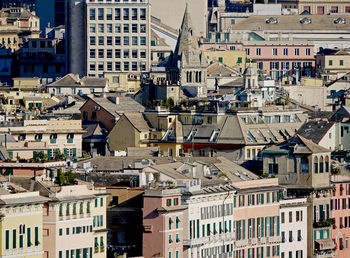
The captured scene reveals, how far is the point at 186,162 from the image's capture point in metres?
137

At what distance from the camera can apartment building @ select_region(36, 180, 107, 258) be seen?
11731cm

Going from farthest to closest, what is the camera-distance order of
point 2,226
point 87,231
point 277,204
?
point 277,204, point 87,231, point 2,226

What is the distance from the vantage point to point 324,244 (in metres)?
143

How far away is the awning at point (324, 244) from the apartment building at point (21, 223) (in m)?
30.0

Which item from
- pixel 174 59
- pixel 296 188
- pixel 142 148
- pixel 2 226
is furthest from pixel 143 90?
pixel 2 226

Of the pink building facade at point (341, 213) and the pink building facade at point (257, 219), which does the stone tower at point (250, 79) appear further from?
the pink building facade at point (257, 219)

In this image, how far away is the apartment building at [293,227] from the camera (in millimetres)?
139375

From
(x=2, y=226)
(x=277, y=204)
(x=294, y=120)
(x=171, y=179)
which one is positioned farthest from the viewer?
(x=294, y=120)

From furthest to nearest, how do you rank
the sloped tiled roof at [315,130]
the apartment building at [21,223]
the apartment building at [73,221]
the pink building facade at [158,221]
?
the sloped tiled roof at [315,130] < the pink building facade at [158,221] < the apartment building at [73,221] < the apartment building at [21,223]

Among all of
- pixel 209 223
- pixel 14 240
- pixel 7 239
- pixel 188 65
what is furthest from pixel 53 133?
pixel 188 65

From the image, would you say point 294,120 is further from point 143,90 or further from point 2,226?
point 2,226

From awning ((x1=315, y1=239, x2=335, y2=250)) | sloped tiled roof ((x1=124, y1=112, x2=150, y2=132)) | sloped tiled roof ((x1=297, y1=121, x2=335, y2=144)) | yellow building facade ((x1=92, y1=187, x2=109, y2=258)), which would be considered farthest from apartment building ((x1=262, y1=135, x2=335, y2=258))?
sloped tiled roof ((x1=124, y1=112, x2=150, y2=132))

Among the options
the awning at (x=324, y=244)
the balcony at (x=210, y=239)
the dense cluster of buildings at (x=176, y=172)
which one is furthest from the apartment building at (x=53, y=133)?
the balcony at (x=210, y=239)

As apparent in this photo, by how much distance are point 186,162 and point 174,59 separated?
59.8 metres
